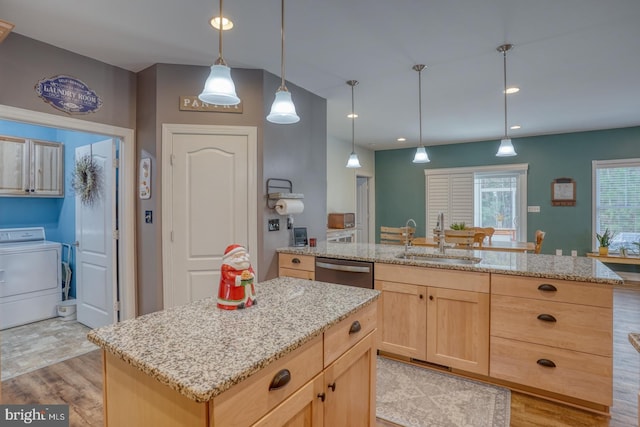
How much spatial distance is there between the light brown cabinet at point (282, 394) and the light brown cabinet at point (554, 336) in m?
1.22

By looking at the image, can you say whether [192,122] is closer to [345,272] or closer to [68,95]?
[68,95]

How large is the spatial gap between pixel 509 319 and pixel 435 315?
1.57ft

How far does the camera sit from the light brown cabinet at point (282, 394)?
856 mm

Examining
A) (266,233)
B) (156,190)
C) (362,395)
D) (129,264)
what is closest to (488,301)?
(362,395)

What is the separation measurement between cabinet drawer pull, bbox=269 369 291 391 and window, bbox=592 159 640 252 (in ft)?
21.0

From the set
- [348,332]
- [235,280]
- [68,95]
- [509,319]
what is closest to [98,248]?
[68,95]

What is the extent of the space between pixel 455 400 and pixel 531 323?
0.71 m

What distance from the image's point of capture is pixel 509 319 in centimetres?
217

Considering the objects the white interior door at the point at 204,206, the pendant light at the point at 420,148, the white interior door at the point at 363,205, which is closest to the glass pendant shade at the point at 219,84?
the white interior door at the point at 204,206

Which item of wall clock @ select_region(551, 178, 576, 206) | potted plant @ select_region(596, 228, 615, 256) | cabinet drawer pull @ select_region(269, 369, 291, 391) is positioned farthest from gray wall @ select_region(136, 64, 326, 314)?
potted plant @ select_region(596, 228, 615, 256)

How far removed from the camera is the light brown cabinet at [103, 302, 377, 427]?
86 cm

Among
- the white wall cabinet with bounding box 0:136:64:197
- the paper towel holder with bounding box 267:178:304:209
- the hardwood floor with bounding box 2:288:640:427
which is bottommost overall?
the hardwood floor with bounding box 2:288:640:427

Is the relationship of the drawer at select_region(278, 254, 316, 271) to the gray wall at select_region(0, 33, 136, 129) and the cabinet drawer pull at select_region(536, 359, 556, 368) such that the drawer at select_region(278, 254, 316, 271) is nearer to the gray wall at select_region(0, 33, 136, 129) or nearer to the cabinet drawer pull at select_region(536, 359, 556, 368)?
the cabinet drawer pull at select_region(536, 359, 556, 368)

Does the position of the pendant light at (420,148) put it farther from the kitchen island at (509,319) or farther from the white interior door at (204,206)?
the white interior door at (204,206)
